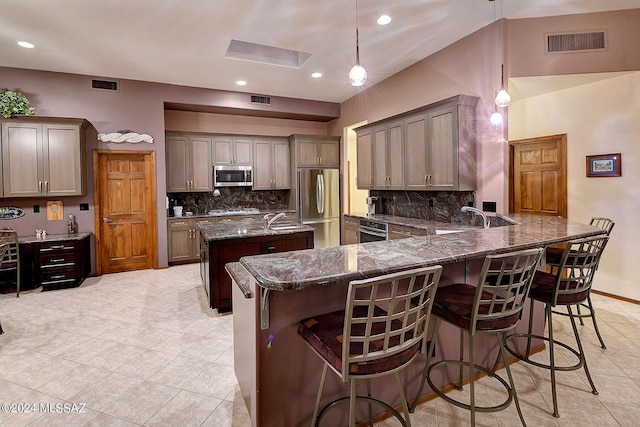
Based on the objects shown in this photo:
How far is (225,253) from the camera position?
351 centimetres

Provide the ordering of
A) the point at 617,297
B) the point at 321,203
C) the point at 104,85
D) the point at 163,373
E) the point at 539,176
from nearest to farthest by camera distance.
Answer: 1. the point at 163,373
2. the point at 617,297
3. the point at 539,176
4. the point at 104,85
5. the point at 321,203

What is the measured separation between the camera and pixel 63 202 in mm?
4977

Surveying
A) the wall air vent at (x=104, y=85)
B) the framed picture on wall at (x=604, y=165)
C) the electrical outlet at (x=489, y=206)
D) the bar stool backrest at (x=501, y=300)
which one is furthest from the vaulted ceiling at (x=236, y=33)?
the bar stool backrest at (x=501, y=300)

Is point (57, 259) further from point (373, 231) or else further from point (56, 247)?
point (373, 231)

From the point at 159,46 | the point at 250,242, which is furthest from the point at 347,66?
the point at 250,242

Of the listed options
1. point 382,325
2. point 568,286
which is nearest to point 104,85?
point 382,325

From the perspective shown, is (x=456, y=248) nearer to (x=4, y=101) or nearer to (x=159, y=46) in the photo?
(x=159, y=46)

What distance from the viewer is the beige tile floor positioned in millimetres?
1967

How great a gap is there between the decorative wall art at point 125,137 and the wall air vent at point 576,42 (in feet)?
18.9

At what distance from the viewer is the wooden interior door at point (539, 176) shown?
4.55 metres

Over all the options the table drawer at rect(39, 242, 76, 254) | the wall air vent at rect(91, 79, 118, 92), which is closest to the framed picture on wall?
the wall air vent at rect(91, 79, 118, 92)

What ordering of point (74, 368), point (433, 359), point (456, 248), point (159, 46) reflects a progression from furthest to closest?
point (159, 46), point (74, 368), point (433, 359), point (456, 248)

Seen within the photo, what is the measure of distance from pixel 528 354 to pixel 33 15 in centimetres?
561

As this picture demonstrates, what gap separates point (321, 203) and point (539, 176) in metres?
3.72
